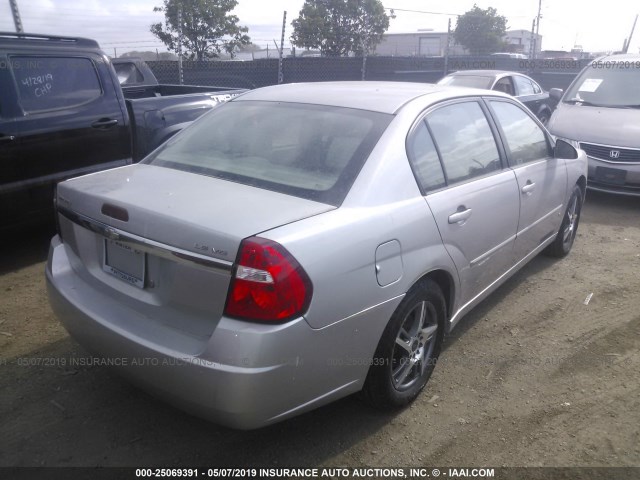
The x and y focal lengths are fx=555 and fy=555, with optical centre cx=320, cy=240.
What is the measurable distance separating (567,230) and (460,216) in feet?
8.66

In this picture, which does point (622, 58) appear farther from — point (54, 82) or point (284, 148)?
point (54, 82)

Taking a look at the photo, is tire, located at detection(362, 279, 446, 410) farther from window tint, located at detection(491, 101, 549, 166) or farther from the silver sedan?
window tint, located at detection(491, 101, 549, 166)

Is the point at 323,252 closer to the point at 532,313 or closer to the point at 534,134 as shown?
the point at 532,313

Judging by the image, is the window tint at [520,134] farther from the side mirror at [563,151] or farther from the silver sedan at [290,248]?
the silver sedan at [290,248]

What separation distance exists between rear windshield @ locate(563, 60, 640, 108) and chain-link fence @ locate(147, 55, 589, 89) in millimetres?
6822

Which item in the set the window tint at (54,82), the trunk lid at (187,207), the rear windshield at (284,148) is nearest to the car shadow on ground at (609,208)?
the rear windshield at (284,148)

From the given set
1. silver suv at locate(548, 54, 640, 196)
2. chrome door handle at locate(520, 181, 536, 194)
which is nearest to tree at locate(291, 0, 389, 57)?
silver suv at locate(548, 54, 640, 196)

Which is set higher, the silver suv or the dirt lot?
the silver suv

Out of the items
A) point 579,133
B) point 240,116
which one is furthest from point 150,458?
point 579,133

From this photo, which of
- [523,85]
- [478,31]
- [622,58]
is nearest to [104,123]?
[622,58]

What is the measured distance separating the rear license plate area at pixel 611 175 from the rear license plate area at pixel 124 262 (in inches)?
253

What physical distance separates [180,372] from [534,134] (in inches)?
134

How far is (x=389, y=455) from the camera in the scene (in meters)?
2.63

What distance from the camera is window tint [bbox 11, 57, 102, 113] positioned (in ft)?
15.4
